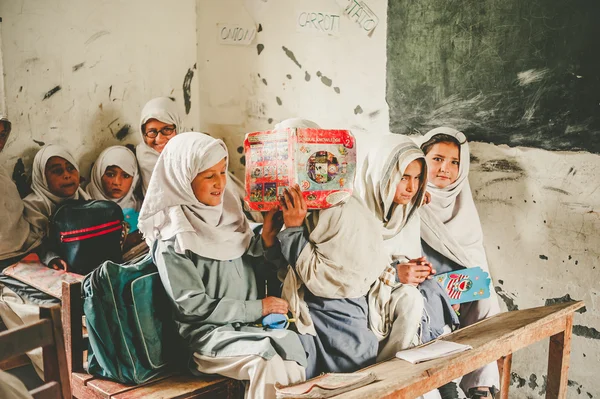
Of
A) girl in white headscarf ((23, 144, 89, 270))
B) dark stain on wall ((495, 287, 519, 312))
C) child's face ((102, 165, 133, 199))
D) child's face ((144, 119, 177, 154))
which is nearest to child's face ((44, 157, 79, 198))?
girl in white headscarf ((23, 144, 89, 270))

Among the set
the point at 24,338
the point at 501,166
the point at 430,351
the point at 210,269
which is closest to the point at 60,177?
the point at 210,269

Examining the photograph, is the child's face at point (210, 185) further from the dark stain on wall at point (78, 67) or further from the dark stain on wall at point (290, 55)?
the dark stain on wall at point (78, 67)

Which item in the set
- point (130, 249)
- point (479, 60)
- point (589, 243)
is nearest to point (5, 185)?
point (130, 249)

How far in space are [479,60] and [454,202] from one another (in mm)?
783

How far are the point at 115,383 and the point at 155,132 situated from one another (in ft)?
7.14

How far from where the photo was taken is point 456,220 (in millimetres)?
3242

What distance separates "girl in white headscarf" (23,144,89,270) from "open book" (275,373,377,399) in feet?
6.91

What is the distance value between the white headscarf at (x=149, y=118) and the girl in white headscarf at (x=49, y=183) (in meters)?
0.54

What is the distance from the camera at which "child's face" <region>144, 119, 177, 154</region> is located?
4.12 meters

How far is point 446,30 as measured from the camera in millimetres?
3287

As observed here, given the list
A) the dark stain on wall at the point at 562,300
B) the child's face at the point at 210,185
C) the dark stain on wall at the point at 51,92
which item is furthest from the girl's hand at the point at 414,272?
the dark stain on wall at the point at 51,92

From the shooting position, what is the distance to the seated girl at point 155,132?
4105 mm

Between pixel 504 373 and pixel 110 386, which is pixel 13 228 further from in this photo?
pixel 504 373

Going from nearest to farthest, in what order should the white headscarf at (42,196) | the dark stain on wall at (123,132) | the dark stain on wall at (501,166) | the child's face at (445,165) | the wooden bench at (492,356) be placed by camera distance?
the wooden bench at (492,356), the dark stain on wall at (501,166), the child's face at (445,165), the white headscarf at (42,196), the dark stain on wall at (123,132)
